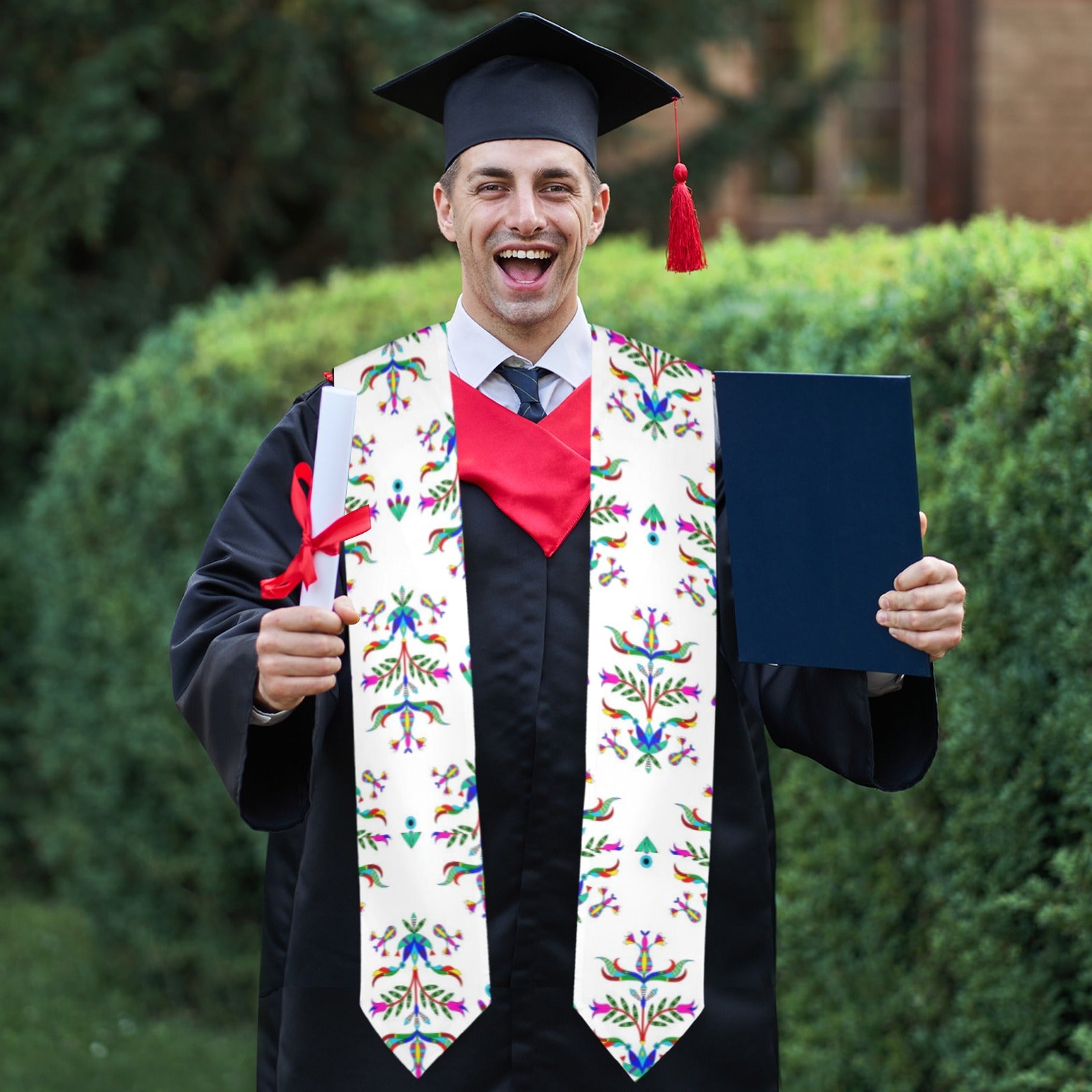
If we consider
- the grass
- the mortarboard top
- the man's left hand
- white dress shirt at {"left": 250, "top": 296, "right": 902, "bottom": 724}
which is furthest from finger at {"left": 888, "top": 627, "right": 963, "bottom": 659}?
the grass

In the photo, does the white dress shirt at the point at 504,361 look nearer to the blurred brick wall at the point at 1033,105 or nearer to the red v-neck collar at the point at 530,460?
the red v-neck collar at the point at 530,460

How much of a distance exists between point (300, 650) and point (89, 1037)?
4143mm

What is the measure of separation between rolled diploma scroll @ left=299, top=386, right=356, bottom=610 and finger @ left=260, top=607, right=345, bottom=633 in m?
0.02

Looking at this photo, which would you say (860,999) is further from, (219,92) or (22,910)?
(219,92)

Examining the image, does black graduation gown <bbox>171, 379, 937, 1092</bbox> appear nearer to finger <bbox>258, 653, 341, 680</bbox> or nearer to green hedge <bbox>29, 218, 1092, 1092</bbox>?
finger <bbox>258, 653, 341, 680</bbox>

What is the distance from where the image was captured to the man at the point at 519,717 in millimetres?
2244

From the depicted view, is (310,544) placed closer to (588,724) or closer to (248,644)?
(248,644)

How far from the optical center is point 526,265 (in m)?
2.38

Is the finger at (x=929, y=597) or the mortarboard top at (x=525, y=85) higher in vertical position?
the mortarboard top at (x=525, y=85)

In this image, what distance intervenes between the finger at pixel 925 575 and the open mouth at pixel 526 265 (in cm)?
74

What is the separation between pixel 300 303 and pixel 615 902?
4.59 metres

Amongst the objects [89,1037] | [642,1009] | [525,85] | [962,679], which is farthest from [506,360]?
[89,1037]

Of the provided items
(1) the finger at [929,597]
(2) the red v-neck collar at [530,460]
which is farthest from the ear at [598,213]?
(1) the finger at [929,597]

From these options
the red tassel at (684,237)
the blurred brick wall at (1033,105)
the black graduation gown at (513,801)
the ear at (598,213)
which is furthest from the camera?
the blurred brick wall at (1033,105)
